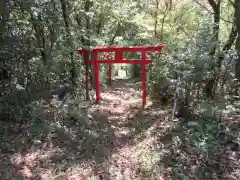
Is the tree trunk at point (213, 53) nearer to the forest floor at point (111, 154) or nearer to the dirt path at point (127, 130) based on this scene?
the forest floor at point (111, 154)

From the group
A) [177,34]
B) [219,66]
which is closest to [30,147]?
[219,66]

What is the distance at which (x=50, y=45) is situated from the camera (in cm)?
855

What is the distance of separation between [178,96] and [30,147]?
4.37 m

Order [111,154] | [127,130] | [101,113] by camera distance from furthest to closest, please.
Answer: [101,113], [127,130], [111,154]

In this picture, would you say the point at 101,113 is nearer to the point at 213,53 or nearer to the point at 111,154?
the point at 111,154

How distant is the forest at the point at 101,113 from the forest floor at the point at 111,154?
0.9 inches

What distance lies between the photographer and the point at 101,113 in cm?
992

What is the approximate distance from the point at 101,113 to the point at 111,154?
3312mm

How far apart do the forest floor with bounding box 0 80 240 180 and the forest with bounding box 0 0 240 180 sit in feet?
0.07

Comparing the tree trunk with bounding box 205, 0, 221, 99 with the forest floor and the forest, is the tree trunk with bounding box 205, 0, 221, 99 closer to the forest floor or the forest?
the forest

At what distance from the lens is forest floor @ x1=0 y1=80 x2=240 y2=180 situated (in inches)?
214

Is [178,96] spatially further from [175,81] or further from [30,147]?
[30,147]

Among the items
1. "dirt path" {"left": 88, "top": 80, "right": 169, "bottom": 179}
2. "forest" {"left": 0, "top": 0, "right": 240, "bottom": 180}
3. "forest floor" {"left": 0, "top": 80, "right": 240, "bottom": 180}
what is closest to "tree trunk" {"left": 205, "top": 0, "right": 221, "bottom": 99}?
"forest" {"left": 0, "top": 0, "right": 240, "bottom": 180}

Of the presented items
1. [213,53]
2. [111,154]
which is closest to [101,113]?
[111,154]
